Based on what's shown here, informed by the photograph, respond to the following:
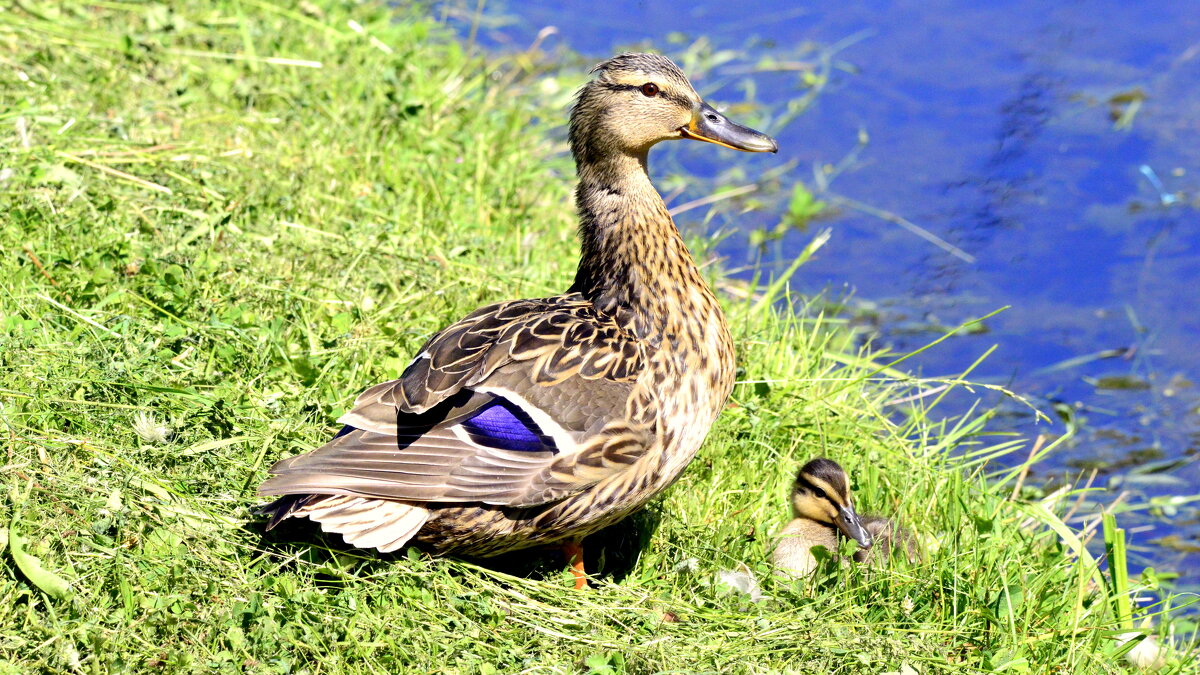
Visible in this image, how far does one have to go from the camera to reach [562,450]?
3832 millimetres

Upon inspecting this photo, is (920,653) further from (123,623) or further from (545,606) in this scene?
(123,623)

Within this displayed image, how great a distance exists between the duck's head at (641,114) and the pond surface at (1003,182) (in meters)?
2.02

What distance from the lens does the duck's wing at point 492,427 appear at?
3.75 metres

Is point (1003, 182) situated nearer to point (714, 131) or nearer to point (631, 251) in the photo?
point (714, 131)

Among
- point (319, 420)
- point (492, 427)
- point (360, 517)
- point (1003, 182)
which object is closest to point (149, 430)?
point (319, 420)

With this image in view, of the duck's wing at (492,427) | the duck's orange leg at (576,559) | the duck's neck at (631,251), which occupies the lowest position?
the duck's orange leg at (576,559)

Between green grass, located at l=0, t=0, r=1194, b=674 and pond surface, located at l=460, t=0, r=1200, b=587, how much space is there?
57cm

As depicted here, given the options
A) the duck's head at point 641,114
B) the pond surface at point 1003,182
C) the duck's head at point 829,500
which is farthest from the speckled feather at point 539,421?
the pond surface at point 1003,182

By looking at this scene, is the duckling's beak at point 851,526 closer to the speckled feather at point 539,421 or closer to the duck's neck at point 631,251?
the speckled feather at point 539,421

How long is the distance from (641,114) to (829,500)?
1.43 meters

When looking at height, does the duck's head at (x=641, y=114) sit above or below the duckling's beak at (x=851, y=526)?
above

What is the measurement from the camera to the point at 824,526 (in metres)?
4.41

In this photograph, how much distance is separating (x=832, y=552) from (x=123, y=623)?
2166 mm

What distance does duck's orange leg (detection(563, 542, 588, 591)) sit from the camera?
163 inches
